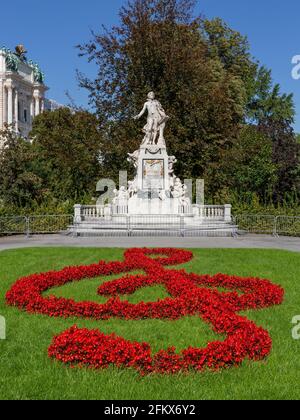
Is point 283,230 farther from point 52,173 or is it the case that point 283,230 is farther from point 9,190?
point 52,173

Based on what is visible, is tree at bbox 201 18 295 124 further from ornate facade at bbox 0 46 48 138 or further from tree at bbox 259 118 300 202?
ornate facade at bbox 0 46 48 138

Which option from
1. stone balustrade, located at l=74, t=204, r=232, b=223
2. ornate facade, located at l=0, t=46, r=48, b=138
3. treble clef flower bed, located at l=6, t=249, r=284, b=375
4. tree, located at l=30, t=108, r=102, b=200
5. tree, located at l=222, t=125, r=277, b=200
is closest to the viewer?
treble clef flower bed, located at l=6, t=249, r=284, b=375

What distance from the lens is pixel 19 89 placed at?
274 feet

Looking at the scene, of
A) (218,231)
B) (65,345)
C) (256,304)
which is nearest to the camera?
(65,345)

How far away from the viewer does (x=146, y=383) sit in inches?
199

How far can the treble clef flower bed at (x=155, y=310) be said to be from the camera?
5.43m

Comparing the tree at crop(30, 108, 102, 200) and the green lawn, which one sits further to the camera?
the tree at crop(30, 108, 102, 200)

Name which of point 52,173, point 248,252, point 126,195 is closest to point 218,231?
point 126,195

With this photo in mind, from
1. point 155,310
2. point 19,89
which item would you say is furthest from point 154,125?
point 19,89

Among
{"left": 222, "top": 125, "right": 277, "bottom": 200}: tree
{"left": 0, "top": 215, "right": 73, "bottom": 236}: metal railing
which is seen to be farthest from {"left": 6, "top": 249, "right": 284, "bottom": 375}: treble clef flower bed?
{"left": 222, "top": 125, "right": 277, "bottom": 200}: tree

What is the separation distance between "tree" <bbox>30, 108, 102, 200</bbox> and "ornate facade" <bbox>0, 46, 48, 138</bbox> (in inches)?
1442

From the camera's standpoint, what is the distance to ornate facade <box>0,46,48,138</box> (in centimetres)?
7944

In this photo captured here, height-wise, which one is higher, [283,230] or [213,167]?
[213,167]

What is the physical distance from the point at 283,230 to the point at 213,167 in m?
13.5
